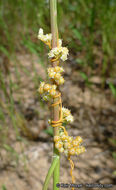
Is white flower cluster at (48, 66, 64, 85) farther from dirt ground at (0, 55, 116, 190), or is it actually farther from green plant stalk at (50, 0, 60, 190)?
dirt ground at (0, 55, 116, 190)

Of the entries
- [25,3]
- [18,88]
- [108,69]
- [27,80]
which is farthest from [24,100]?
[25,3]

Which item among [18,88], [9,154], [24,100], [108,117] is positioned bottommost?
[9,154]

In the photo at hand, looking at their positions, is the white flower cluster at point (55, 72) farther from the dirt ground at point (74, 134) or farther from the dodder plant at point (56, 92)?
the dirt ground at point (74, 134)

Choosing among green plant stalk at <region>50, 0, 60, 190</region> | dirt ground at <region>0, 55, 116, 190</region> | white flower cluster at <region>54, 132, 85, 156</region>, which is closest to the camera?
green plant stalk at <region>50, 0, 60, 190</region>

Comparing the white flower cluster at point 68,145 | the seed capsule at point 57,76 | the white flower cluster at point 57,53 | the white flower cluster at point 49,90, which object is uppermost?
the white flower cluster at point 57,53

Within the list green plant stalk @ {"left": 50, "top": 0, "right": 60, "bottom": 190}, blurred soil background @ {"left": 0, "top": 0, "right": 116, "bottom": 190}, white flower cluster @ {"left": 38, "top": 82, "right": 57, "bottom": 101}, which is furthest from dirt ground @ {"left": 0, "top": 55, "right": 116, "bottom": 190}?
white flower cluster @ {"left": 38, "top": 82, "right": 57, "bottom": 101}

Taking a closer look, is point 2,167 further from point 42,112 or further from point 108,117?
point 108,117

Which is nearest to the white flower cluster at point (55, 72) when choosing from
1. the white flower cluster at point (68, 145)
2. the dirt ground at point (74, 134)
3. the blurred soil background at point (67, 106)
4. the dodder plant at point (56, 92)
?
the dodder plant at point (56, 92)
